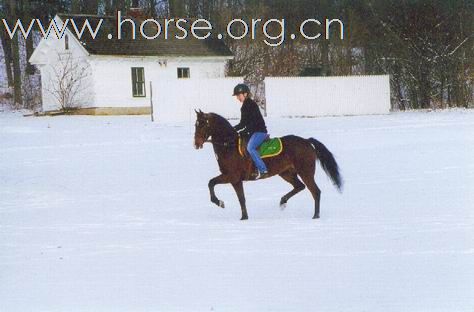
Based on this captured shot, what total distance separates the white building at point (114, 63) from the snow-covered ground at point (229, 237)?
897 inches

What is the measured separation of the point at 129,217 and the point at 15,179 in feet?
21.3

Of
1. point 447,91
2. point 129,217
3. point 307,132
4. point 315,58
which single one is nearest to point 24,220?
point 129,217

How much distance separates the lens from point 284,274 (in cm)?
848

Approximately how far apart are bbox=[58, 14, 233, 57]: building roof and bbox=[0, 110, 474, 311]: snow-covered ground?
23670 mm

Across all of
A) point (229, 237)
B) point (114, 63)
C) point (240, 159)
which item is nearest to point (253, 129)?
point (240, 159)

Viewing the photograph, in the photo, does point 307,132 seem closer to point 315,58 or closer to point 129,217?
point 129,217

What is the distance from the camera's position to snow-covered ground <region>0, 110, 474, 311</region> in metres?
7.64

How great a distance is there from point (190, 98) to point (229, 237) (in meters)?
27.5

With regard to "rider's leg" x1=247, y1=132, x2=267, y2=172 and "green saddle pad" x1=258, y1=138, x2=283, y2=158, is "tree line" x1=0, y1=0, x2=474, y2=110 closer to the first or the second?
"green saddle pad" x1=258, y1=138, x2=283, y2=158

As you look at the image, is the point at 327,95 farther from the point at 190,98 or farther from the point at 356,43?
the point at 356,43

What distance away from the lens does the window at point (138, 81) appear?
46250 mm

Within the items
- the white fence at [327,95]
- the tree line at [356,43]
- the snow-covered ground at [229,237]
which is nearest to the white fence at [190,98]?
the white fence at [327,95]

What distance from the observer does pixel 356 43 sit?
51.4 m

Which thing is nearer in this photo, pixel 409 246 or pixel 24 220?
pixel 409 246
